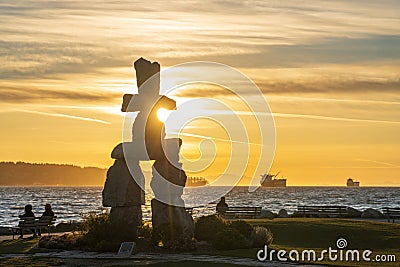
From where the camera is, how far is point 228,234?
31328 mm

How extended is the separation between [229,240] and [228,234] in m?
0.33

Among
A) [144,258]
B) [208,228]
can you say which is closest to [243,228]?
[208,228]

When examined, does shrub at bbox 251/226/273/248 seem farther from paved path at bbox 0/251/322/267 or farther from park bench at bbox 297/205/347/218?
park bench at bbox 297/205/347/218

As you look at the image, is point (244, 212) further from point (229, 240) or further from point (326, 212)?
point (229, 240)

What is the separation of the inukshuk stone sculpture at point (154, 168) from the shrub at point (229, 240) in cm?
158

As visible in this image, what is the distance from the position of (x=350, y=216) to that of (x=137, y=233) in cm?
2738

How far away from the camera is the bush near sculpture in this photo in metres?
31.2

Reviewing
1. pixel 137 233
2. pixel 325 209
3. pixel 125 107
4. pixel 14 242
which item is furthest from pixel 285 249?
pixel 325 209

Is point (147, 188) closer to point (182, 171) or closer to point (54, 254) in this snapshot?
point (182, 171)

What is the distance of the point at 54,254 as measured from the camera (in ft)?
98.6

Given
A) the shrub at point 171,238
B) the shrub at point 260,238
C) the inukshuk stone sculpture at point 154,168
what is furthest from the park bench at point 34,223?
the shrub at point 260,238

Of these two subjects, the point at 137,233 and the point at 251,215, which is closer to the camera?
the point at 137,233

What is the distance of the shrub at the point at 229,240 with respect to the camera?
102 ft

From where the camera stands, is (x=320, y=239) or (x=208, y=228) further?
(x=320, y=239)
